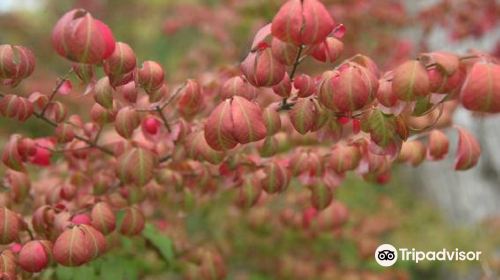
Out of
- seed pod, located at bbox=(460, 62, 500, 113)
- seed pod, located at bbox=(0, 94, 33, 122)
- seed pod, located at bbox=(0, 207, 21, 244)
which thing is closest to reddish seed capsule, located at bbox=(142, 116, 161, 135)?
seed pod, located at bbox=(0, 94, 33, 122)

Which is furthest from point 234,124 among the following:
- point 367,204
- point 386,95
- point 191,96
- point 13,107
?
point 367,204

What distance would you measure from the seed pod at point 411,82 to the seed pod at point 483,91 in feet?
0.34

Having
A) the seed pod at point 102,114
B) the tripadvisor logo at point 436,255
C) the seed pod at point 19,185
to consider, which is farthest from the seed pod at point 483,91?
the tripadvisor logo at point 436,255

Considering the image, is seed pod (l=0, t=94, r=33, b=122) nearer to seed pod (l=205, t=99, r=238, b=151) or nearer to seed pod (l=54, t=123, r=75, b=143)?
seed pod (l=54, t=123, r=75, b=143)

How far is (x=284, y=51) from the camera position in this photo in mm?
1313

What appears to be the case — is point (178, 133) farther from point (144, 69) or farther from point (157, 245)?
point (157, 245)

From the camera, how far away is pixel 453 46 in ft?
15.3

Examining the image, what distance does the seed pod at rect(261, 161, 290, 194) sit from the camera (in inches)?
69.9

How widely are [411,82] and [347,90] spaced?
5.3 inches

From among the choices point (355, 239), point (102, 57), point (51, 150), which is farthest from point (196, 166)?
point (355, 239)

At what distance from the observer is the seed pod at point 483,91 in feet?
3.77

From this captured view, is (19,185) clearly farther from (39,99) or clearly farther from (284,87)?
(284,87)

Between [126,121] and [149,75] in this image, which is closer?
[149,75]

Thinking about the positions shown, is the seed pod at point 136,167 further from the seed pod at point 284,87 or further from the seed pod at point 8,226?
the seed pod at point 284,87
